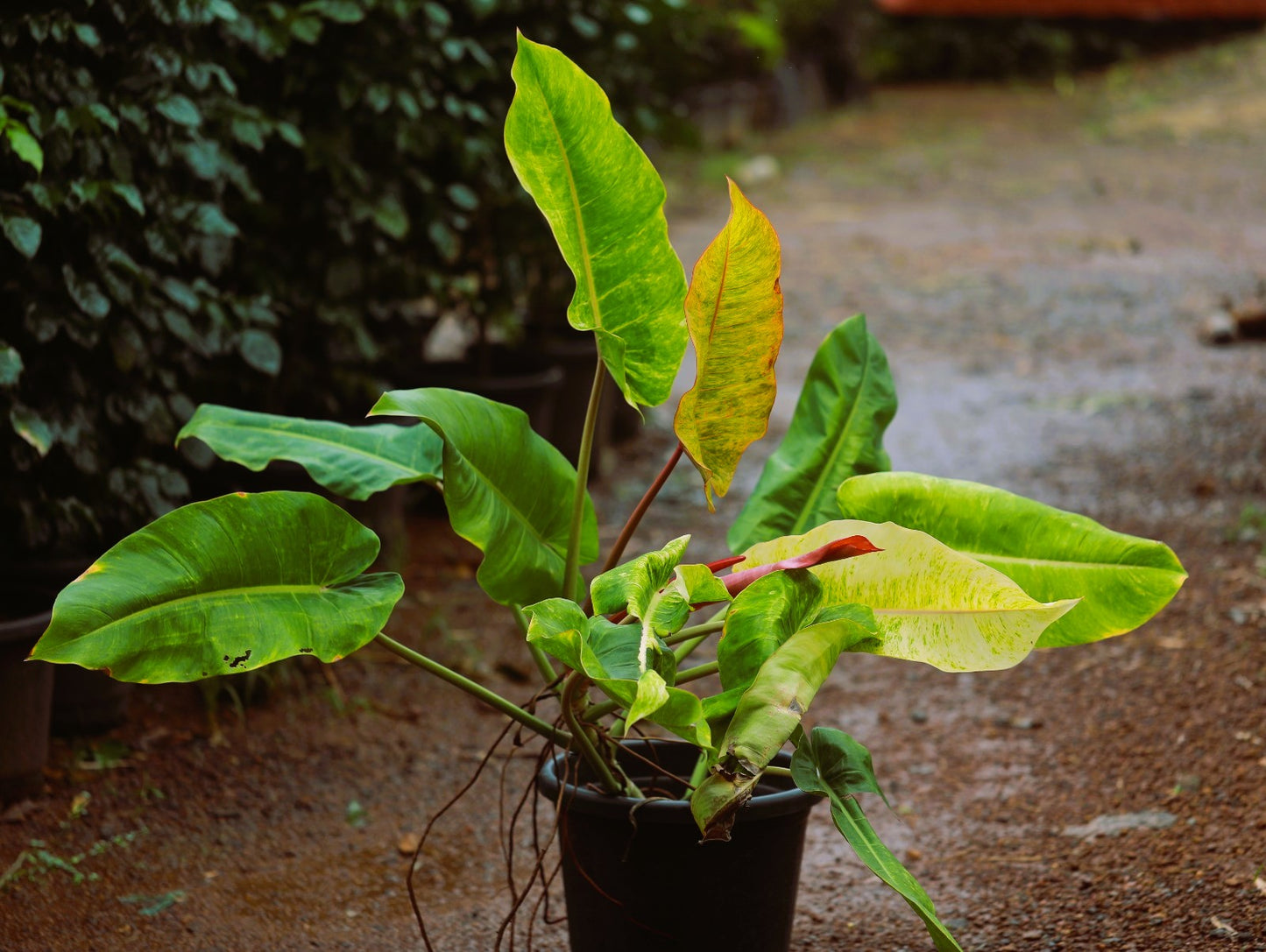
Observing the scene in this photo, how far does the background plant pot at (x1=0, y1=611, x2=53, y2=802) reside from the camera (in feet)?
7.39

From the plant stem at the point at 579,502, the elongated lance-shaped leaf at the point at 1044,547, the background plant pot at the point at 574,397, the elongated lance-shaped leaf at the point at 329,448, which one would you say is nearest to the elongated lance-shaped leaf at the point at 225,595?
the elongated lance-shaped leaf at the point at 329,448

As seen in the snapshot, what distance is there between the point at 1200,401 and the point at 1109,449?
0.65 m

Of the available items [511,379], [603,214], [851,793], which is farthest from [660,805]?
[511,379]

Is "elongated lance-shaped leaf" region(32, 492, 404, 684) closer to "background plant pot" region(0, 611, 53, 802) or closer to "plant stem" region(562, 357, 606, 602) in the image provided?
"plant stem" region(562, 357, 606, 602)

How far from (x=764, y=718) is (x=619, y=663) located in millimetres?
174

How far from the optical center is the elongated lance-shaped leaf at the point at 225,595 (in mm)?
1414

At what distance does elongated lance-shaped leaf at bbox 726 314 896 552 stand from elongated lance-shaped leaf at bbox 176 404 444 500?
475mm

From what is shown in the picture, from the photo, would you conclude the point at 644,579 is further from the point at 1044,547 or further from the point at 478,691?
the point at 1044,547

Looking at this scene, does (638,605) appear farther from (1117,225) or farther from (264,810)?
(1117,225)

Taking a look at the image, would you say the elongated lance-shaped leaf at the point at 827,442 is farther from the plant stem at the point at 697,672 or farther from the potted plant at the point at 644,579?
the plant stem at the point at 697,672

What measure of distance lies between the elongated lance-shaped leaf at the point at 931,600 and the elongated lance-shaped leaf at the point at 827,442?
263 mm

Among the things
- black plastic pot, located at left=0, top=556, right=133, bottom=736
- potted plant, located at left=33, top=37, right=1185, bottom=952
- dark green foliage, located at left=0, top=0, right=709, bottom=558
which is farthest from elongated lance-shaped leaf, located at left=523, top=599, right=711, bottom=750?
black plastic pot, located at left=0, top=556, right=133, bottom=736

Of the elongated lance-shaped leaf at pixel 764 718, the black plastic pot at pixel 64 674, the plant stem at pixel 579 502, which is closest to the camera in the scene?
the elongated lance-shaped leaf at pixel 764 718

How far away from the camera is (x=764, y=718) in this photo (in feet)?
4.47
